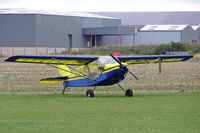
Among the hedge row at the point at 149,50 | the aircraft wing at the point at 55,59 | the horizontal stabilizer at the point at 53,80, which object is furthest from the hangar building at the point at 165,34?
the horizontal stabilizer at the point at 53,80

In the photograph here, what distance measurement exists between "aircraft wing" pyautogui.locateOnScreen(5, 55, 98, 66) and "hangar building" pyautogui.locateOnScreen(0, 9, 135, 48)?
191ft

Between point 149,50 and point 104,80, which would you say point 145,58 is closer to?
point 104,80

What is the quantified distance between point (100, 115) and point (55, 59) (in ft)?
34.1

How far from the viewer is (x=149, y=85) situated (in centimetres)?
3247

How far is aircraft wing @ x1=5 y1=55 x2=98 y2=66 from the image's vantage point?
88.2 feet

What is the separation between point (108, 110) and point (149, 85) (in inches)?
537

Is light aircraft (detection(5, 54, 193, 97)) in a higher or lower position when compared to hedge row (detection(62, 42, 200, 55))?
lower

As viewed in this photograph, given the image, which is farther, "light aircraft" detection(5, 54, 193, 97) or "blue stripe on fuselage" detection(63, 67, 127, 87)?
"light aircraft" detection(5, 54, 193, 97)

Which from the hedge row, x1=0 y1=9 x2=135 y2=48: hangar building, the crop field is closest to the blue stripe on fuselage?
the crop field

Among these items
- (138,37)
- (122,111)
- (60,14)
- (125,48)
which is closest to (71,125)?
(122,111)

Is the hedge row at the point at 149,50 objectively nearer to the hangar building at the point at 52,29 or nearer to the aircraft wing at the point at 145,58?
the hangar building at the point at 52,29

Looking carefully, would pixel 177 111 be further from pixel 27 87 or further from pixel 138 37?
pixel 138 37

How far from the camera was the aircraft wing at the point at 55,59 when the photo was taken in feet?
88.2

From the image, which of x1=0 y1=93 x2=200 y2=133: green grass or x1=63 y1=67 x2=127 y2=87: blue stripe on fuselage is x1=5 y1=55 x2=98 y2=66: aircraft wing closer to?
x1=63 y1=67 x2=127 y2=87: blue stripe on fuselage
